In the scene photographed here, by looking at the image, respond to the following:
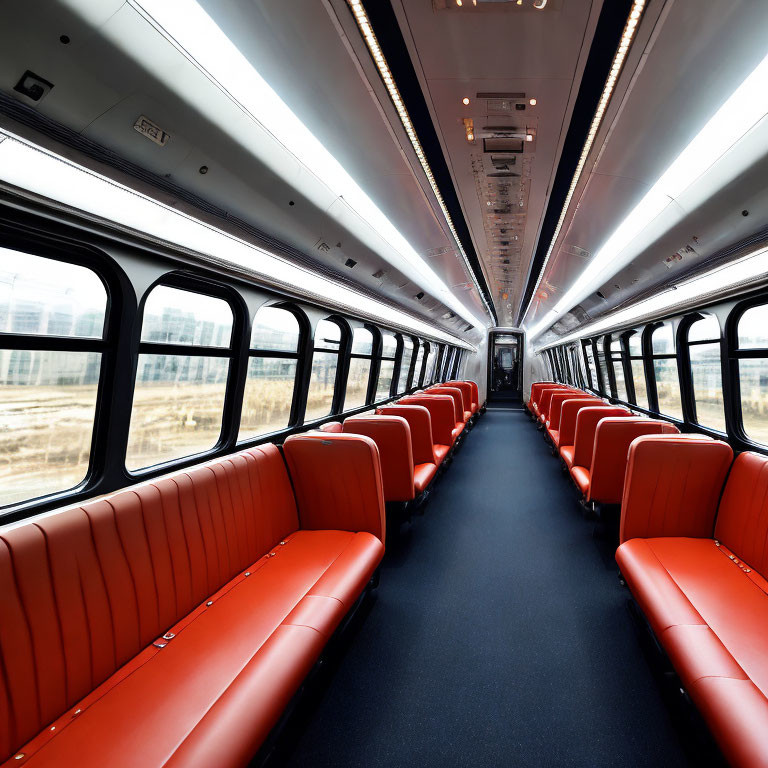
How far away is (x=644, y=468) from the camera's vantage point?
2805 millimetres

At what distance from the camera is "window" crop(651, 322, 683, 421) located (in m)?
5.12

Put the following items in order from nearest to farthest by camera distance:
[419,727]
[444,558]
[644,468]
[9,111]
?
[9,111] → [419,727] → [644,468] → [444,558]

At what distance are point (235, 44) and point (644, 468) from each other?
3178 millimetres

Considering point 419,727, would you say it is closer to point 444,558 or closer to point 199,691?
point 199,691

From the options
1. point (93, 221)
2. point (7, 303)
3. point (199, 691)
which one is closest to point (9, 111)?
point (93, 221)

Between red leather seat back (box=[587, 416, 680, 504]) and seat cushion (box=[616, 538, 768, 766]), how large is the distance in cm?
103

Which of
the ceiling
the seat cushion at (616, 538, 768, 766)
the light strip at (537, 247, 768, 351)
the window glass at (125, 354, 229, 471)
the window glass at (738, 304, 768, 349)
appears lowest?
the seat cushion at (616, 538, 768, 766)

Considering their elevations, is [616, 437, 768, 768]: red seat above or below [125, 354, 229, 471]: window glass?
below

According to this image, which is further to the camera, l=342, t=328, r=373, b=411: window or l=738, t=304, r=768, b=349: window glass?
l=342, t=328, r=373, b=411: window

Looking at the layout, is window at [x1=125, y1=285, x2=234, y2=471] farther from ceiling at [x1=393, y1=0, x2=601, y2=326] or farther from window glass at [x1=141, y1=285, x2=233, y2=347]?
ceiling at [x1=393, y1=0, x2=601, y2=326]

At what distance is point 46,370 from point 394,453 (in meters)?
2.62

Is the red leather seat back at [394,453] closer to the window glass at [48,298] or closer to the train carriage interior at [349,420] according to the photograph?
the train carriage interior at [349,420]

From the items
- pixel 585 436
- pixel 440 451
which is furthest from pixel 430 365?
pixel 585 436

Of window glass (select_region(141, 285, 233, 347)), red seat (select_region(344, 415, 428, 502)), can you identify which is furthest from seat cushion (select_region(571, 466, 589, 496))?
window glass (select_region(141, 285, 233, 347))
